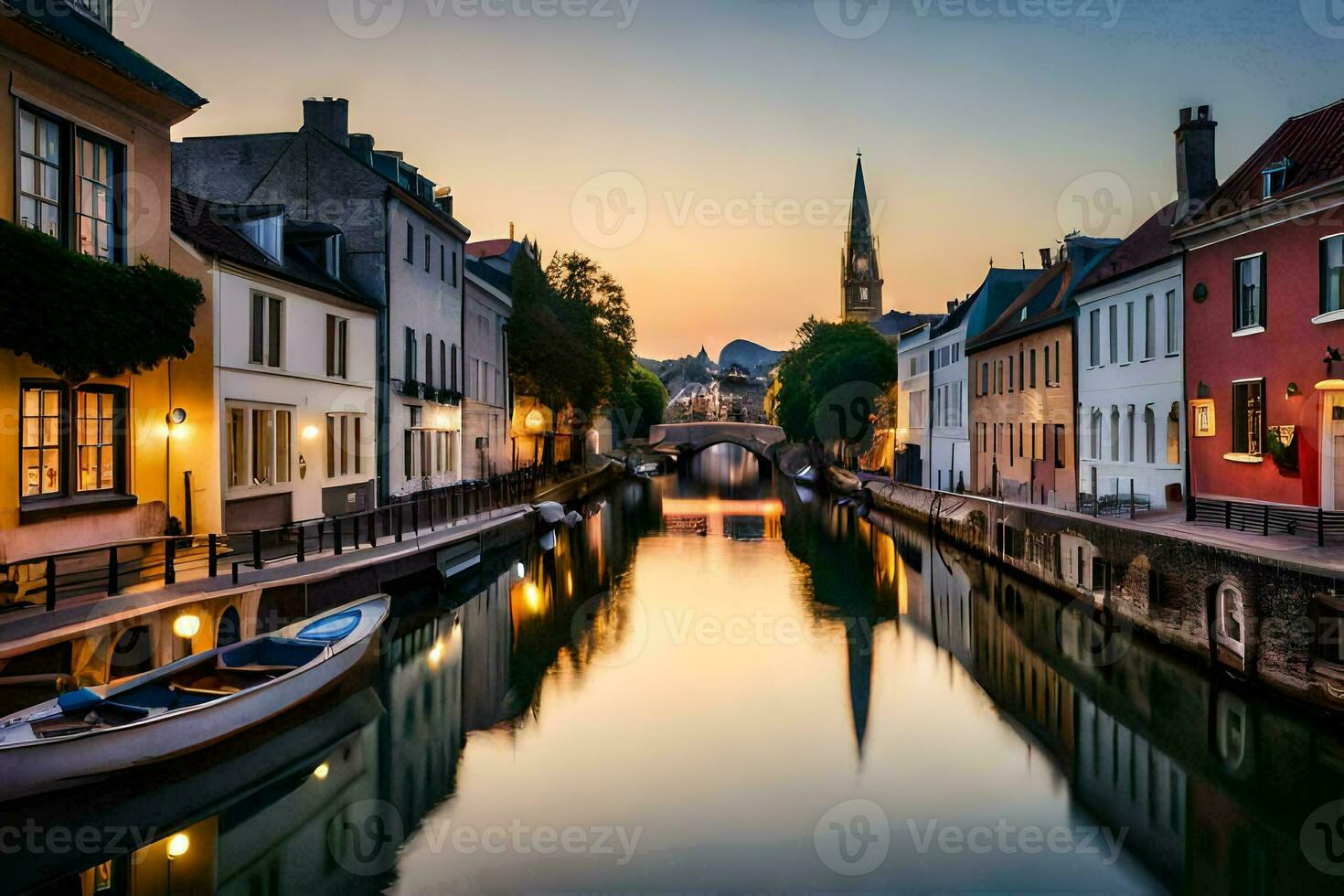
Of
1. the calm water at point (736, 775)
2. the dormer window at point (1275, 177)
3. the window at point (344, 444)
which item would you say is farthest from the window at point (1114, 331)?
the window at point (344, 444)

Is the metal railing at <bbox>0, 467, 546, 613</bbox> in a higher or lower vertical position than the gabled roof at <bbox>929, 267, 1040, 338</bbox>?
lower

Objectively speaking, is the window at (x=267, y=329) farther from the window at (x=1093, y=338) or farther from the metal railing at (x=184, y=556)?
the window at (x=1093, y=338)

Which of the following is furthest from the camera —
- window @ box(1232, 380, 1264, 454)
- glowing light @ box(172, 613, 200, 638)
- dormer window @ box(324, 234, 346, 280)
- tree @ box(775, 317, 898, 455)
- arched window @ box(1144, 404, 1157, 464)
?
tree @ box(775, 317, 898, 455)

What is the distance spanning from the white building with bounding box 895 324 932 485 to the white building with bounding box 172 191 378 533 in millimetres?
30289

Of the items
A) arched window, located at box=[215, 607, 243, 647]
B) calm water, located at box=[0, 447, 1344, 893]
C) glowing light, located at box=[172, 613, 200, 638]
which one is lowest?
calm water, located at box=[0, 447, 1344, 893]

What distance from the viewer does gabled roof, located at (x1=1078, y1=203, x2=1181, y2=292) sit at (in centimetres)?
2336

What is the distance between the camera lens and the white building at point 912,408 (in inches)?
1877

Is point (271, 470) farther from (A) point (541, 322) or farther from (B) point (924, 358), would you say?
(B) point (924, 358)

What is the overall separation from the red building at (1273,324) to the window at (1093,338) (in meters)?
5.49

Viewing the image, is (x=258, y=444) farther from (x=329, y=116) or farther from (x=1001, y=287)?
(x=1001, y=287)

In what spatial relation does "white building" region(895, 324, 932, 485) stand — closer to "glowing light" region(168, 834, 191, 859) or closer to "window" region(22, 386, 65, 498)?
"window" region(22, 386, 65, 498)

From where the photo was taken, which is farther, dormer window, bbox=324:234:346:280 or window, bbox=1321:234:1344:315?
dormer window, bbox=324:234:346:280

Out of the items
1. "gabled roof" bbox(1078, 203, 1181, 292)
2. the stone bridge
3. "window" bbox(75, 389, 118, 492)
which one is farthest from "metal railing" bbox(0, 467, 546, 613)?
the stone bridge

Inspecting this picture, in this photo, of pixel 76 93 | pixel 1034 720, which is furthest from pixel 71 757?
pixel 1034 720
